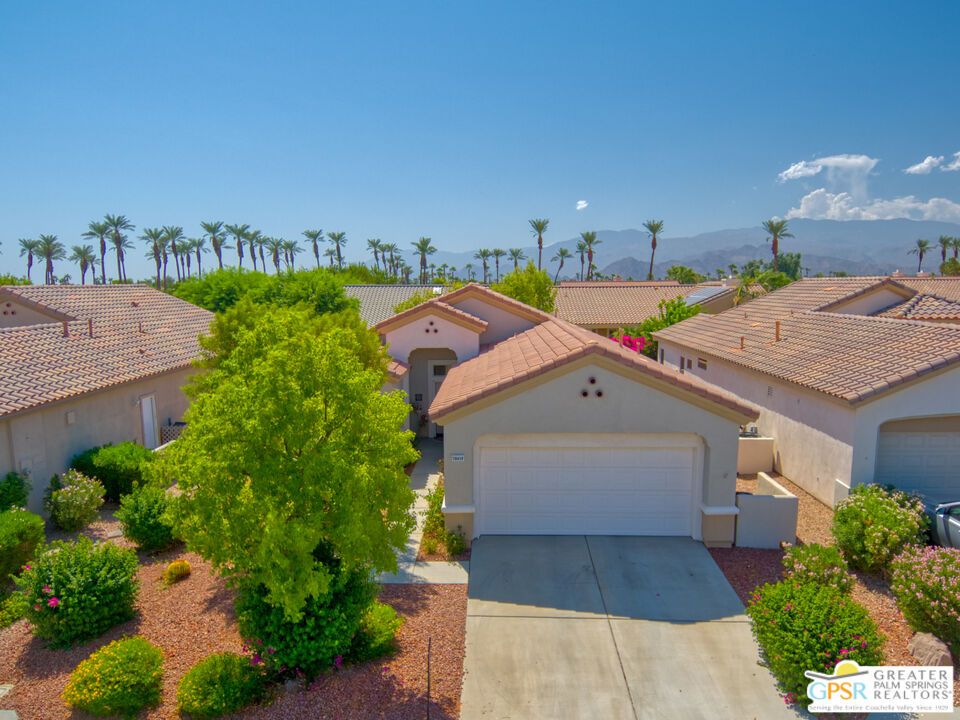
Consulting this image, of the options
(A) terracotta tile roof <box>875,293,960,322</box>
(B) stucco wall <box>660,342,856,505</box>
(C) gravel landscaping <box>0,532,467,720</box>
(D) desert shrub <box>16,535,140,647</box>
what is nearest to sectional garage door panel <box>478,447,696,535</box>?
(C) gravel landscaping <box>0,532,467,720</box>

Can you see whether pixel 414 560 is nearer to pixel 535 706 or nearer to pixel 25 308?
pixel 535 706

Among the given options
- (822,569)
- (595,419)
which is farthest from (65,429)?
(822,569)

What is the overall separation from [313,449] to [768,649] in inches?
265

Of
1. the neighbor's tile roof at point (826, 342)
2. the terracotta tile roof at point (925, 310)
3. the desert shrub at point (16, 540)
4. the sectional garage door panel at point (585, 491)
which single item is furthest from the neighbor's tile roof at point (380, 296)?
the desert shrub at point (16, 540)

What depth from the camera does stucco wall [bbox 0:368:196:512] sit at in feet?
43.2

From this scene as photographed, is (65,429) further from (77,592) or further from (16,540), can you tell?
(77,592)

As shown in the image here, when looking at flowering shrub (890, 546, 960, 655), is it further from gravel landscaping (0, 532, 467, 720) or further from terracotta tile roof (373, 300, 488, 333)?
terracotta tile roof (373, 300, 488, 333)

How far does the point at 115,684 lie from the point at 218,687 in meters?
1.24

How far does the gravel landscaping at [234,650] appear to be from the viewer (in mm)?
7402

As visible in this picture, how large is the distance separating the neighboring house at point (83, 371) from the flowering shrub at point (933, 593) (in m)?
17.0

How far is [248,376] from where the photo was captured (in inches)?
297

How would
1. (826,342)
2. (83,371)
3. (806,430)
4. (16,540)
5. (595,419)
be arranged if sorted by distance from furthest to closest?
1. (826,342)
2. (83,371)
3. (806,430)
4. (595,419)
5. (16,540)

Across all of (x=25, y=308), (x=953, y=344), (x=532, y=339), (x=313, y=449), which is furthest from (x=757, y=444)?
(x=25, y=308)

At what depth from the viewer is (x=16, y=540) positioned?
10492mm
